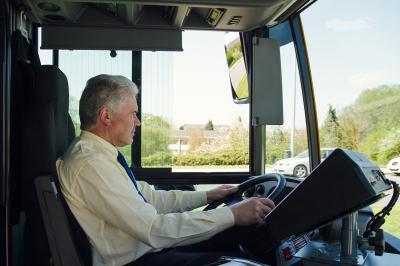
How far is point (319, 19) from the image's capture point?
13.0 ft

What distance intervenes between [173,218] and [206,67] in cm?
194

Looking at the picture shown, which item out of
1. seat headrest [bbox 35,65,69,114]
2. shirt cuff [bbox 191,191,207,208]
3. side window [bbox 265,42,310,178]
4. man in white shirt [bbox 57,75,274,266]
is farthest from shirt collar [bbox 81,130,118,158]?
side window [bbox 265,42,310,178]

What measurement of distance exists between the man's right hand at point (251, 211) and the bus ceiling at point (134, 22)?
98 cm

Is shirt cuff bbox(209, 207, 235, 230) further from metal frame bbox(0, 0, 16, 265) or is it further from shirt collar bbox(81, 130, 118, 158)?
metal frame bbox(0, 0, 16, 265)

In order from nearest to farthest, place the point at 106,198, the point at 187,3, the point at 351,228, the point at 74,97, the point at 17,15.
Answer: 1. the point at 351,228
2. the point at 106,198
3. the point at 187,3
4. the point at 17,15
5. the point at 74,97

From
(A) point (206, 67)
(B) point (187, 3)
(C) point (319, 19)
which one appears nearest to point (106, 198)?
(B) point (187, 3)

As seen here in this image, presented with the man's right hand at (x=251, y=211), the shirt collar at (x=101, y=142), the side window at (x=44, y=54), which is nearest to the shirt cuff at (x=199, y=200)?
the man's right hand at (x=251, y=211)

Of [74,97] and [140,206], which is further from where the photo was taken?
[74,97]

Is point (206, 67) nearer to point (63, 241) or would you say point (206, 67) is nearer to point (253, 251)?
point (253, 251)

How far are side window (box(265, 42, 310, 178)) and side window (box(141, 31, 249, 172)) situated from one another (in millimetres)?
224

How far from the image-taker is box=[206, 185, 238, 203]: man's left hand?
209 cm

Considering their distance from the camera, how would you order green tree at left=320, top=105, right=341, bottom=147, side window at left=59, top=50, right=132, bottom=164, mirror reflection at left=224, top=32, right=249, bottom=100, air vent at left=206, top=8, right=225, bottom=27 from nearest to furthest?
air vent at left=206, top=8, right=225, bottom=27
side window at left=59, top=50, right=132, bottom=164
mirror reflection at left=224, top=32, right=249, bottom=100
green tree at left=320, top=105, right=341, bottom=147

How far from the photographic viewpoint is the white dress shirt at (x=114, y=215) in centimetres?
142

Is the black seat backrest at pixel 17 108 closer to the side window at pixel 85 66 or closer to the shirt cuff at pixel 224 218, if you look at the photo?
the side window at pixel 85 66
